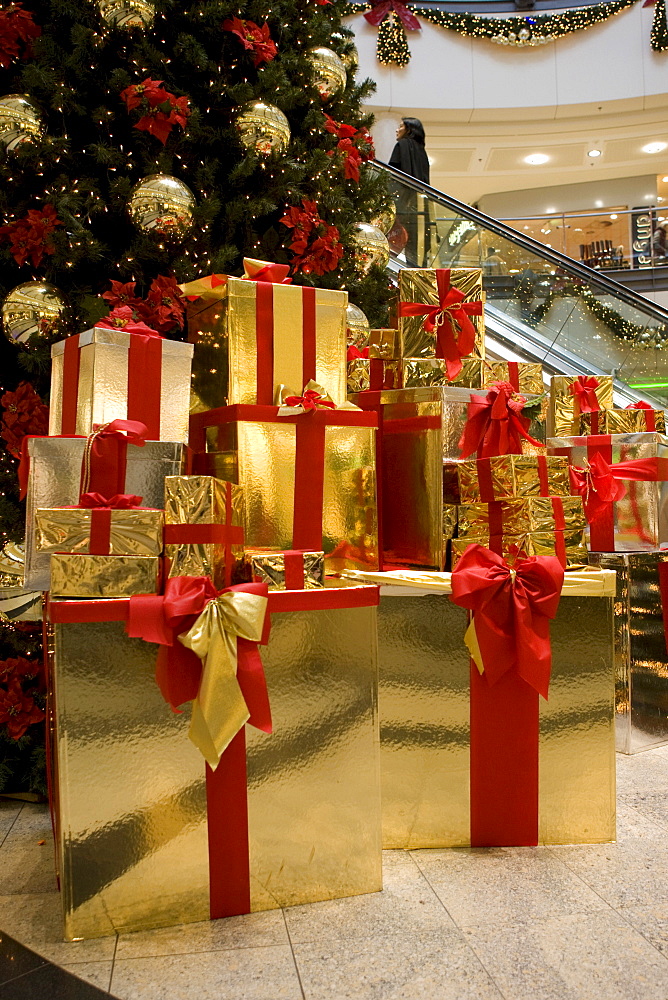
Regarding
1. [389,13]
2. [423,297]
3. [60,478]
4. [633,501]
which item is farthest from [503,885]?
[389,13]

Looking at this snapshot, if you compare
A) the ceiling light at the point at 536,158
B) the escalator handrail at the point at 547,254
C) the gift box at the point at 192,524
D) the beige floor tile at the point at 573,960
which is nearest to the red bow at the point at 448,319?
the gift box at the point at 192,524

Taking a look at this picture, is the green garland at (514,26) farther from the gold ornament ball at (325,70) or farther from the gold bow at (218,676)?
the gold bow at (218,676)

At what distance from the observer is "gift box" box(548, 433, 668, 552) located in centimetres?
326

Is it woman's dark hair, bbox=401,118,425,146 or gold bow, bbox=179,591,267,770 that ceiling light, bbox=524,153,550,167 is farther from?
gold bow, bbox=179,591,267,770

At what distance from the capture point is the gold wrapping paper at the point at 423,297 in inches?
99.7

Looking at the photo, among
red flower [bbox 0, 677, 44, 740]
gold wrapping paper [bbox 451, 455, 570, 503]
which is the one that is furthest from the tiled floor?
gold wrapping paper [bbox 451, 455, 570, 503]

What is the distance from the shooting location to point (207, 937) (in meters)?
1.69

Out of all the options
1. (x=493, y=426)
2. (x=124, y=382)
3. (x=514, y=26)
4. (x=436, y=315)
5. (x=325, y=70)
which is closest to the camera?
(x=124, y=382)

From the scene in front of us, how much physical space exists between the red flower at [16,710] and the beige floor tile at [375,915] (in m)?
1.31

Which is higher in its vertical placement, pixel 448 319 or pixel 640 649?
pixel 448 319

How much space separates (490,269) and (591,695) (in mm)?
5143

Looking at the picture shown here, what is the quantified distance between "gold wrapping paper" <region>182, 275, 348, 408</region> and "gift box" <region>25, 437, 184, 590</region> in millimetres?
294

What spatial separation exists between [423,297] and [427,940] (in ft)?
5.71

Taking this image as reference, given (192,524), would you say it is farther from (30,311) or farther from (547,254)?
(547,254)
